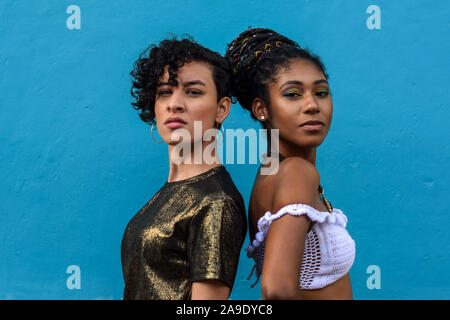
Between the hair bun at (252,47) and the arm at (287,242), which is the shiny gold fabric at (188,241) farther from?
the hair bun at (252,47)

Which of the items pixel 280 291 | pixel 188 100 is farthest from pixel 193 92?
pixel 280 291

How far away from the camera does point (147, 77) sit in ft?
5.95

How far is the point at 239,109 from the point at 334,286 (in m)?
1.21

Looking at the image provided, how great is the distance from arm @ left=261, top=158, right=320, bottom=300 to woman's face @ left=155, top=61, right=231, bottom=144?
15.2 inches

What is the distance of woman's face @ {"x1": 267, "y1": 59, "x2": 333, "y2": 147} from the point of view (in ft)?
5.47

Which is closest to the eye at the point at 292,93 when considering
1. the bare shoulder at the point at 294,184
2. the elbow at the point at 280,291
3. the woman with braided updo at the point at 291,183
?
the woman with braided updo at the point at 291,183

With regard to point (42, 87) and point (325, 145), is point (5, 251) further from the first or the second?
point (325, 145)

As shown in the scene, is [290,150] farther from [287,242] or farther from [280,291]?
[280,291]

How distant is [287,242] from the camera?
1.42m

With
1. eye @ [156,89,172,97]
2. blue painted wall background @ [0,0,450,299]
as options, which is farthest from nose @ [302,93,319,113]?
blue painted wall background @ [0,0,450,299]

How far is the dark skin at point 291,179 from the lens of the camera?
141 cm

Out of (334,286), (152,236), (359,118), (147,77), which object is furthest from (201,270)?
(359,118)

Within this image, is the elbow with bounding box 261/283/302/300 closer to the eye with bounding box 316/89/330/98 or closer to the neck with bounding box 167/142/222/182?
the neck with bounding box 167/142/222/182

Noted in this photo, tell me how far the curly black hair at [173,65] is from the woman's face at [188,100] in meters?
0.02
